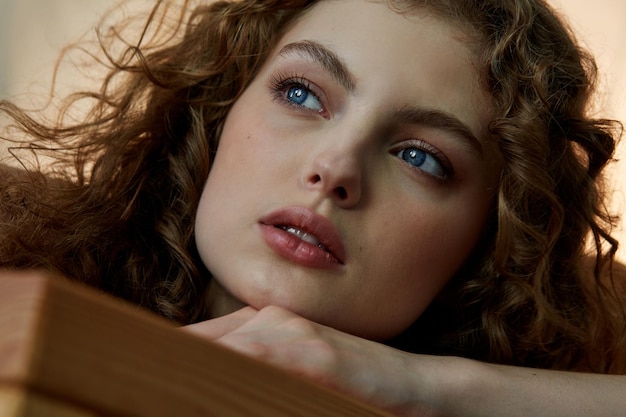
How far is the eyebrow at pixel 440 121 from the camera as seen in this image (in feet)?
4.03

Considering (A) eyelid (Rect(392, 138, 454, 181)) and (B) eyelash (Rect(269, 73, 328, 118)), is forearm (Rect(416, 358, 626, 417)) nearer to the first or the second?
(A) eyelid (Rect(392, 138, 454, 181))

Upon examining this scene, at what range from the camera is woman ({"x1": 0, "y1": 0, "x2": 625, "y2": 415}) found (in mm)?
1148

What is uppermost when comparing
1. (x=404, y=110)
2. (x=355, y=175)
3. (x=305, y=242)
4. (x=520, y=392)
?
(x=404, y=110)

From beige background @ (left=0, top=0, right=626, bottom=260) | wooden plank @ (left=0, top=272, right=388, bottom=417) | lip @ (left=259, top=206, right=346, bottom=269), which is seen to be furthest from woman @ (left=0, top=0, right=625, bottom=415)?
beige background @ (left=0, top=0, right=626, bottom=260)

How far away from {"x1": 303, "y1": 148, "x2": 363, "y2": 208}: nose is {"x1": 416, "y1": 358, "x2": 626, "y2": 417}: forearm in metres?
0.24

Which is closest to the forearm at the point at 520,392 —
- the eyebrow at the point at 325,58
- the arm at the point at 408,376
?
the arm at the point at 408,376

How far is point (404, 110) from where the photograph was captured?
4.00 feet

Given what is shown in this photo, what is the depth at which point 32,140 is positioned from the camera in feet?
5.35

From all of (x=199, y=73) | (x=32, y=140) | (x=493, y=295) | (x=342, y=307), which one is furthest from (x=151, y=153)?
(x=493, y=295)

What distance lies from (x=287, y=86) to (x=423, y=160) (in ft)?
0.80

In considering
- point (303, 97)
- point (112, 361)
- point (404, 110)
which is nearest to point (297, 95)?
point (303, 97)

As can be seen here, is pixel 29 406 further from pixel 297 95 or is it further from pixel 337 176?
pixel 297 95

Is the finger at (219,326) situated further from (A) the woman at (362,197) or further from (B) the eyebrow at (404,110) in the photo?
(B) the eyebrow at (404,110)

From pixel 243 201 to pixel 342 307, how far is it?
8.0 inches
